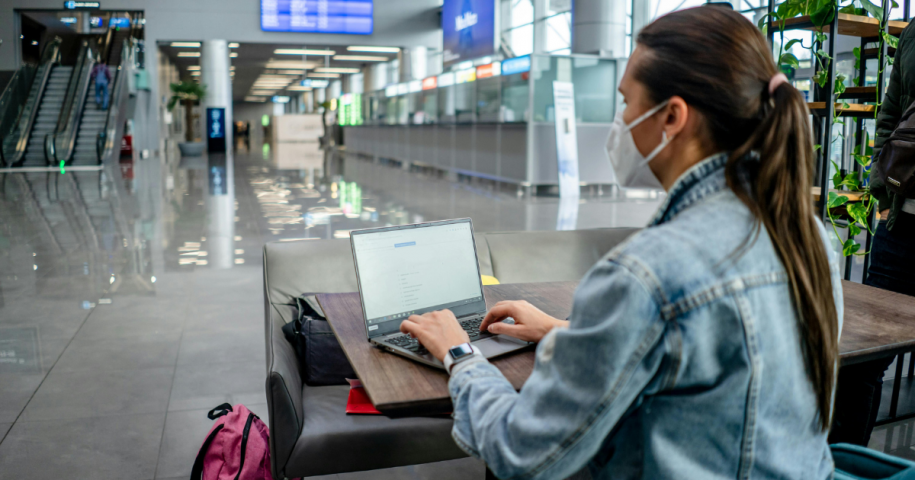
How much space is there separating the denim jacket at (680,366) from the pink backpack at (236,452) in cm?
122

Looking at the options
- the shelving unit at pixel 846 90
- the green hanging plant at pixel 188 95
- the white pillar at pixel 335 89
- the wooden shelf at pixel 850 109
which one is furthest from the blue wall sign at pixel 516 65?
the white pillar at pixel 335 89

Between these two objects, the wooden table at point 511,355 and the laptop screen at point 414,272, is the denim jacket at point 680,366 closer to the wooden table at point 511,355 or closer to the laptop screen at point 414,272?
the wooden table at point 511,355

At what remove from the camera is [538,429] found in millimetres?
794

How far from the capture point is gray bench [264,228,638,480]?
166 centimetres

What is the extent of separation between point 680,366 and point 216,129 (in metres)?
22.2

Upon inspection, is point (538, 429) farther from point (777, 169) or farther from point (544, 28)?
point (544, 28)

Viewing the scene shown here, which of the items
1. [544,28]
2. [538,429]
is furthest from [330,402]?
[544,28]

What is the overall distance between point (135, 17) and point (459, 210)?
1815 cm

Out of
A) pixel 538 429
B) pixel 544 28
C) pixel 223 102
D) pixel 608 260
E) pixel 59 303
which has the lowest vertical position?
pixel 59 303

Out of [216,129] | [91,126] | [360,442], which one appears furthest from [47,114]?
[360,442]

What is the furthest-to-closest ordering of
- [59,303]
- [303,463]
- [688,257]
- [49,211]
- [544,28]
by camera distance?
[544,28] → [49,211] → [59,303] → [303,463] → [688,257]

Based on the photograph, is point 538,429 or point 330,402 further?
point 330,402

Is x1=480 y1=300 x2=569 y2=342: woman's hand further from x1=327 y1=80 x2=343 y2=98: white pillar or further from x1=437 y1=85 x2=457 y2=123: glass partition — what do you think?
x1=327 y1=80 x2=343 y2=98: white pillar

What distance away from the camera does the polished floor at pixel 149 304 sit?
2.35 meters
